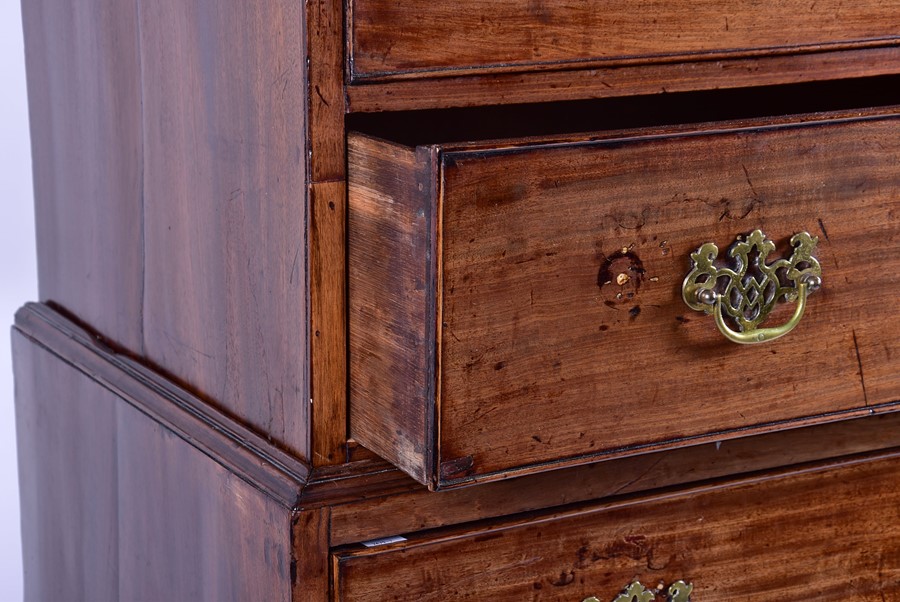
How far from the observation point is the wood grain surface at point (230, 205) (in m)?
0.91

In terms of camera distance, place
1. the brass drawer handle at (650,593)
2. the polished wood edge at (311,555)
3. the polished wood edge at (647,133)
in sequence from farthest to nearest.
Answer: the brass drawer handle at (650,593) → the polished wood edge at (311,555) → the polished wood edge at (647,133)

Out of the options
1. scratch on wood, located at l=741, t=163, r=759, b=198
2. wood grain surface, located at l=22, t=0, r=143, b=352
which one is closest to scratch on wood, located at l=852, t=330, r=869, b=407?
scratch on wood, located at l=741, t=163, r=759, b=198

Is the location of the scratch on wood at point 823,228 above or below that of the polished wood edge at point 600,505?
above

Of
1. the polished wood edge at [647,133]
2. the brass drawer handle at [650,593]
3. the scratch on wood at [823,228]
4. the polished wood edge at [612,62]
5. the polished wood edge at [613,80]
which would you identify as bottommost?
the brass drawer handle at [650,593]

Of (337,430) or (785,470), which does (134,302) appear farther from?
(785,470)

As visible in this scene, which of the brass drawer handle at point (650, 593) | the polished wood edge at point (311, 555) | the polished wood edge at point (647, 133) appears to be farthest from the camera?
the brass drawer handle at point (650, 593)

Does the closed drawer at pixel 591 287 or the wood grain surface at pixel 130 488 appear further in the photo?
the wood grain surface at pixel 130 488

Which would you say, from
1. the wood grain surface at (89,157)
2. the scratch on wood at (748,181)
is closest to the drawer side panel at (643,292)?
the scratch on wood at (748,181)

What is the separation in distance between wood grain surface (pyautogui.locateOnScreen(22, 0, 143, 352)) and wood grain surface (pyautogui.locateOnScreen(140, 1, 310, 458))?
0.10 feet

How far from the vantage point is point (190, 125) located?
3.33 ft

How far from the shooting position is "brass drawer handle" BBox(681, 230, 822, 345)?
901mm

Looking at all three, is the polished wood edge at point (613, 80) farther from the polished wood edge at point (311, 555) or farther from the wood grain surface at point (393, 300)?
the polished wood edge at point (311, 555)

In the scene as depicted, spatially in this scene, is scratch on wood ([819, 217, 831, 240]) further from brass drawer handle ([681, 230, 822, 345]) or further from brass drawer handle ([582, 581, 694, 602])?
brass drawer handle ([582, 581, 694, 602])

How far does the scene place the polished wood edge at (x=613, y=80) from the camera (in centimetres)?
88
